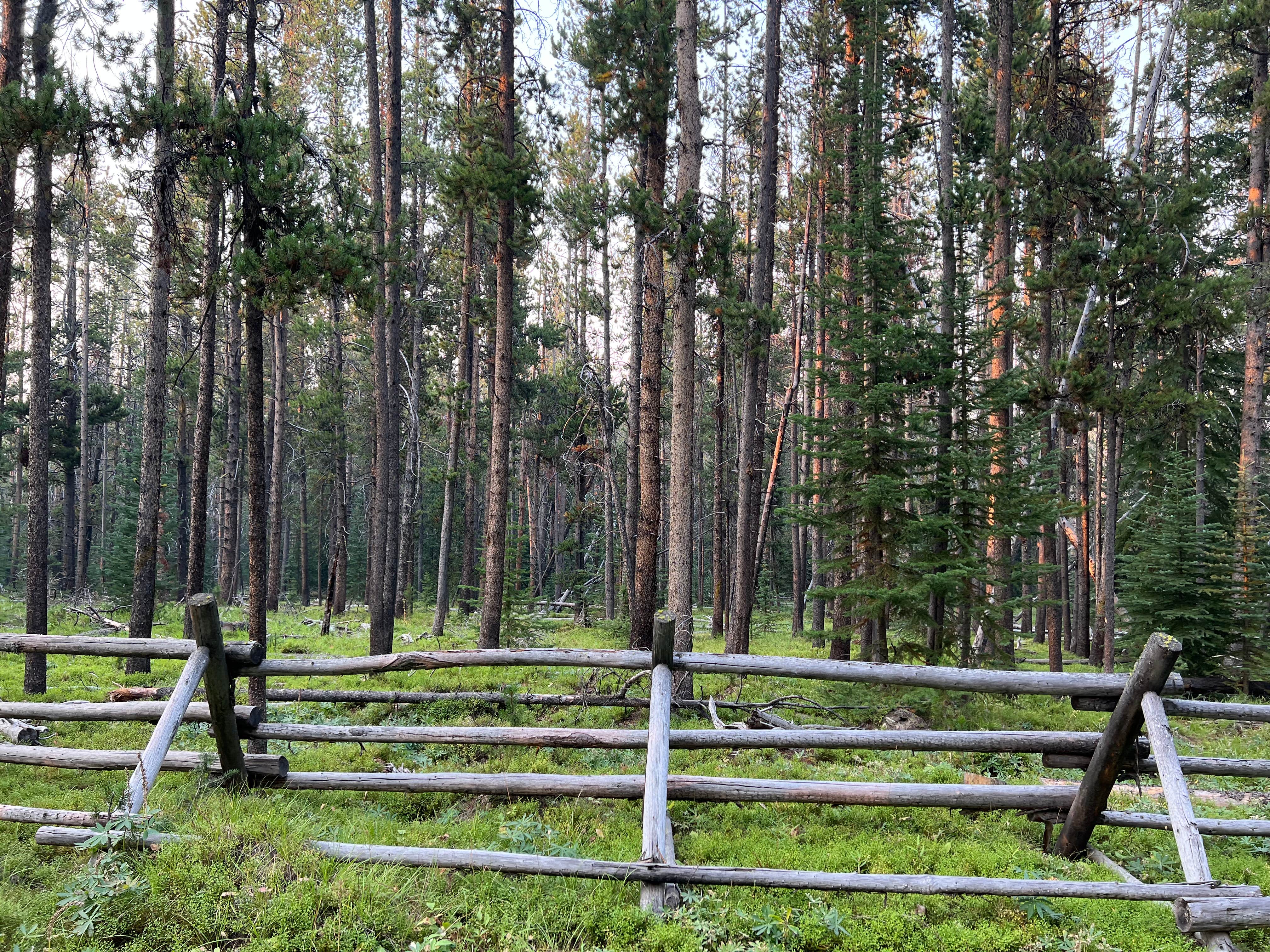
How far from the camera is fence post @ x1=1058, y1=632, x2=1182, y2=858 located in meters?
4.28

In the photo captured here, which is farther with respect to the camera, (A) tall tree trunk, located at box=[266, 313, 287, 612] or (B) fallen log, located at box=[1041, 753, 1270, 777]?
(A) tall tree trunk, located at box=[266, 313, 287, 612]

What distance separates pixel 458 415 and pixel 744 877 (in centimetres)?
1617

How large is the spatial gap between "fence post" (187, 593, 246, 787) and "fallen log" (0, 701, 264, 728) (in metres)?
0.10

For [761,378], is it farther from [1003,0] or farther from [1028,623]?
[1028,623]

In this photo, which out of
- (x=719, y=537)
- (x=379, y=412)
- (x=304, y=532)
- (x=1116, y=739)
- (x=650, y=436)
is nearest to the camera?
(x=1116, y=739)

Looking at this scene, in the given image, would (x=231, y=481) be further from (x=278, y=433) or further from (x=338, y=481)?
(x=338, y=481)

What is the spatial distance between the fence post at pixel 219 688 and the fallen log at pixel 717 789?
396 millimetres

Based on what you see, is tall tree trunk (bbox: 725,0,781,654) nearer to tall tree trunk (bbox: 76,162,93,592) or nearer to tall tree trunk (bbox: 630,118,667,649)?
tall tree trunk (bbox: 630,118,667,649)

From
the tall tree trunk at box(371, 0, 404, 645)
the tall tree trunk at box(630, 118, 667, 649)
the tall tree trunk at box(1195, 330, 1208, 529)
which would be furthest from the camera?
the tall tree trunk at box(1195, 330, 1208, 529)

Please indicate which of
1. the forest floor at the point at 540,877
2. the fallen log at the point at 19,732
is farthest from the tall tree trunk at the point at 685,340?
the fallen log at the point at 19,732

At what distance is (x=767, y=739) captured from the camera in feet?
16.6

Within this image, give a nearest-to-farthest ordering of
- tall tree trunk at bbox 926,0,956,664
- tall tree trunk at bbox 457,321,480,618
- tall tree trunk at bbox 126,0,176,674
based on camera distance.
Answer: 1. tall tree trunk at bbox 126,0,176,674
2. tall tree trunk at bbox 926,0,956,664
3. tall tree trunk at bbox 457,321,480,618

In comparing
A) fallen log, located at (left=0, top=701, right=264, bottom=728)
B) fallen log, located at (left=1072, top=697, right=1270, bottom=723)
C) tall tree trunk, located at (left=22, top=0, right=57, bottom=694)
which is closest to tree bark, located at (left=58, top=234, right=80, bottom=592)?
tall tree trunk, located at (left=22, top=0, right=57, bottom=694)

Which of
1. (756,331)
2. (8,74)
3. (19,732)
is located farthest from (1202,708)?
(8,74)
